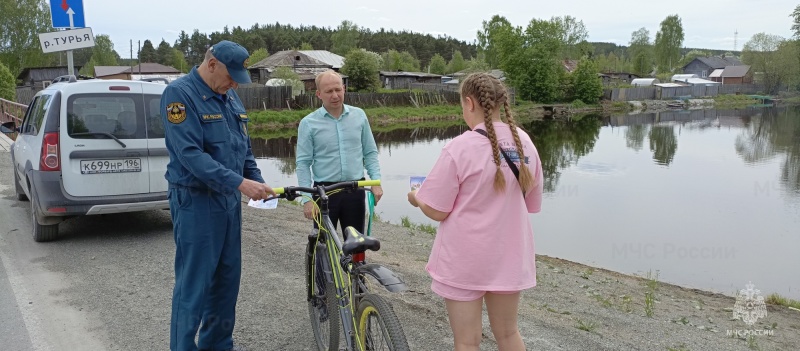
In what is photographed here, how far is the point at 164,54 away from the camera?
113188mm

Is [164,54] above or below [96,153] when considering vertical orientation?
above

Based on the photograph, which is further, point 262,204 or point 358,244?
point 262,204

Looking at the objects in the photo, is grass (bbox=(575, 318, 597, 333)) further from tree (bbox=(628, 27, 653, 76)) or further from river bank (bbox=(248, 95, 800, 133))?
tree (bbox=(628, 27, 653, 76))

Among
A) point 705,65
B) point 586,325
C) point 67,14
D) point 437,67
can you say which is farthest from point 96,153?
point 705,65

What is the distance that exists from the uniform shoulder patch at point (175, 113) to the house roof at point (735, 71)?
361 ft

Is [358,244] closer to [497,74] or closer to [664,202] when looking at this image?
[497,74]

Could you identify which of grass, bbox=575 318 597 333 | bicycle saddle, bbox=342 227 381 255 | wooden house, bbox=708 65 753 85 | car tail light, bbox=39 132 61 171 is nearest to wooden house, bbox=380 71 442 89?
wooden house, bbox=708 65 753 85

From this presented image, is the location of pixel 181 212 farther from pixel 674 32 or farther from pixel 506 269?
pixel 674 32

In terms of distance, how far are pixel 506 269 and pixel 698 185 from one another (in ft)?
56.4

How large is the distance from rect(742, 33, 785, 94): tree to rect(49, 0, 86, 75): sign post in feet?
308

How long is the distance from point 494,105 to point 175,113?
1.74m

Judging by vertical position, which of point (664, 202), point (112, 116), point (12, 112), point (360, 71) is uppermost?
point (360, 71)

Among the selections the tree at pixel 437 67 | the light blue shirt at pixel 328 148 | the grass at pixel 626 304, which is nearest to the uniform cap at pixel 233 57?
the light blue shirt at pixel 328 148

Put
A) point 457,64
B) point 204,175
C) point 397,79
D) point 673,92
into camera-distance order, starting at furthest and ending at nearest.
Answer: point 457,64
point 673,92
point 397,79
point 204,175
